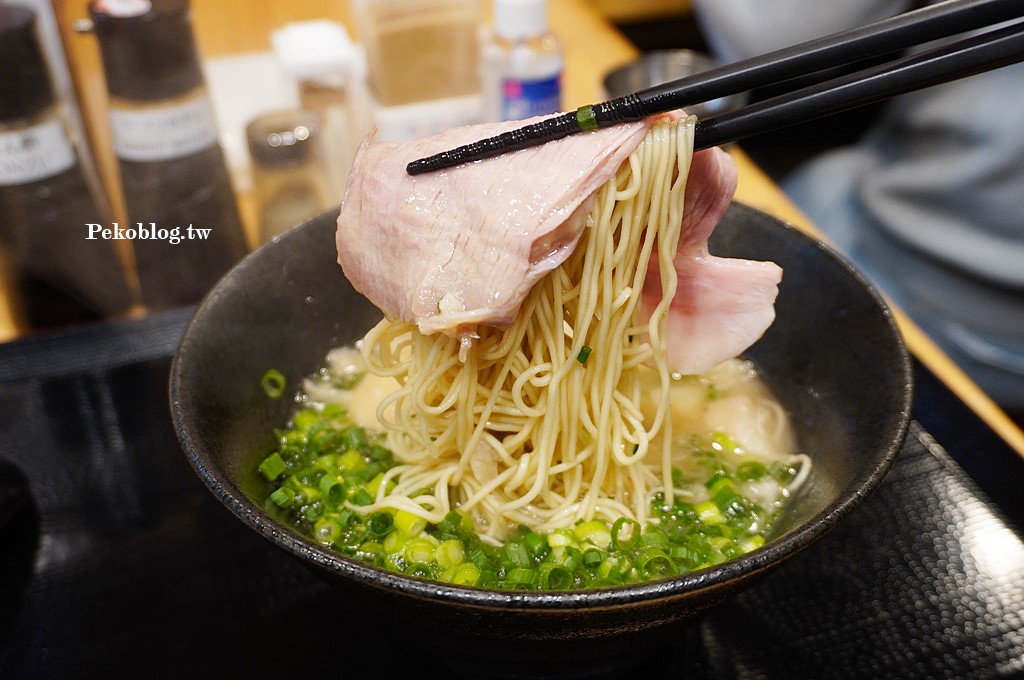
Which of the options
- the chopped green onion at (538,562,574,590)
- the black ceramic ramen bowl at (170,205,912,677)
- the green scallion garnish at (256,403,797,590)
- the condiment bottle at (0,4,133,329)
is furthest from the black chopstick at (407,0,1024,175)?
the condiment bottle at (0,4,133,329)

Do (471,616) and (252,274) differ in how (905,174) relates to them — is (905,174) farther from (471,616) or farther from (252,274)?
(471,616)

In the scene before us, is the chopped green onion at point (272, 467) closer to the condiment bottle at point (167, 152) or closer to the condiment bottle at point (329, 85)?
the condiment bottle at point (167, 152)

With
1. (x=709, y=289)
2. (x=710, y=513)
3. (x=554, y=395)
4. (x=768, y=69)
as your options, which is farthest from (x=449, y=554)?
(x=768, y=69)

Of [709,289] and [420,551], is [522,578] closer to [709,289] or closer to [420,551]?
[420,551]

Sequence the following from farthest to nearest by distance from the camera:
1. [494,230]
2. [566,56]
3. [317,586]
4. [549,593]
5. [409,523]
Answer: [566,56], [317,586], [409,523], [494,230], [549,593]

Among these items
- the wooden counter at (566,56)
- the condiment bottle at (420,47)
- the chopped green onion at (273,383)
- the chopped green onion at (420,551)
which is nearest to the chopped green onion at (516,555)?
the chopped green onion at (420,551)

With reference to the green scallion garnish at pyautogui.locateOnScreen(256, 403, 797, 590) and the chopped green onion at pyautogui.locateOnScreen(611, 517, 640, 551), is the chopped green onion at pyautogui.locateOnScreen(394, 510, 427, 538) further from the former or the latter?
the chopped green onion at pyautogui.locateOnScreen(611, 517, 640, 551)

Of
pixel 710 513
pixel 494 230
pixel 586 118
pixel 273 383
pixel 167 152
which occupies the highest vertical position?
pixel 586 118

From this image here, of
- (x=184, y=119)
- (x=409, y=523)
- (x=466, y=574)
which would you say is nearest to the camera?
(x=466, y=574)
